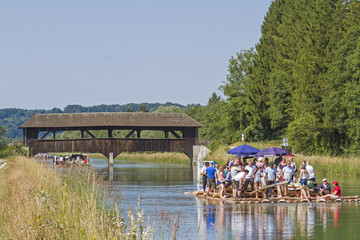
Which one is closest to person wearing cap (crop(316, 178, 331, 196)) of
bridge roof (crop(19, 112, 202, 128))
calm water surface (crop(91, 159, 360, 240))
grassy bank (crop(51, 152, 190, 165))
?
calm water surface (crop(91, 159, 360, 240))

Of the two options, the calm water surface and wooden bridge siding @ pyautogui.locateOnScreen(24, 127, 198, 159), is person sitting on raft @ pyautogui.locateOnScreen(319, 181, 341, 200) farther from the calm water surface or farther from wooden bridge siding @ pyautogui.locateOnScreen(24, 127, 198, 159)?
wooden bridge siding @ pyautogui.locateOnScreen(24, 127, 198, 159)

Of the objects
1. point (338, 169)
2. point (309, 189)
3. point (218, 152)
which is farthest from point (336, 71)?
point (309, 189)

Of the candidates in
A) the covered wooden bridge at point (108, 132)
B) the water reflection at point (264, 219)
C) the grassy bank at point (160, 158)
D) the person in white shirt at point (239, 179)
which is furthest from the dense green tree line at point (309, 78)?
the water reflection at point (264, 219)

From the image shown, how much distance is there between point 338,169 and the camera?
39812 millimetres

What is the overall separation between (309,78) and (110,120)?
1908cm

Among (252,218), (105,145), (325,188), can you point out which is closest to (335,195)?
(325,188)

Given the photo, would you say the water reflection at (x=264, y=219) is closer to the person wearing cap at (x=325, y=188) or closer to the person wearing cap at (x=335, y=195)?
the person wearing cap at (x=335, y=195)

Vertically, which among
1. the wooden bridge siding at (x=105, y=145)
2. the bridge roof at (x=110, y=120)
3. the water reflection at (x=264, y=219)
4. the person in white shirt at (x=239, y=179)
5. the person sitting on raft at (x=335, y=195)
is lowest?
the water reflection at (x=264, y=219)

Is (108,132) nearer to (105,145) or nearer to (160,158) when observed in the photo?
(105,145)

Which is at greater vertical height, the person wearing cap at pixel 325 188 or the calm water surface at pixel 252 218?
the person wearing cap at pixel 325 188

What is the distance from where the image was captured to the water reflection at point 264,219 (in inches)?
590

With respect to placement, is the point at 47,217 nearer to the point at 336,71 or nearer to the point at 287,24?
the point at 336,71

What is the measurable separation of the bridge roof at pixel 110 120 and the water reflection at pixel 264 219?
36923 millimetres

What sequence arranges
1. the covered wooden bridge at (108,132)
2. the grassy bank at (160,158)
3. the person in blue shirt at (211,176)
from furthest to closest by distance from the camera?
the grassy bank at (160,158)
the covered wooden bridge at (108,132)
the person in blue shirt at (211,176)
